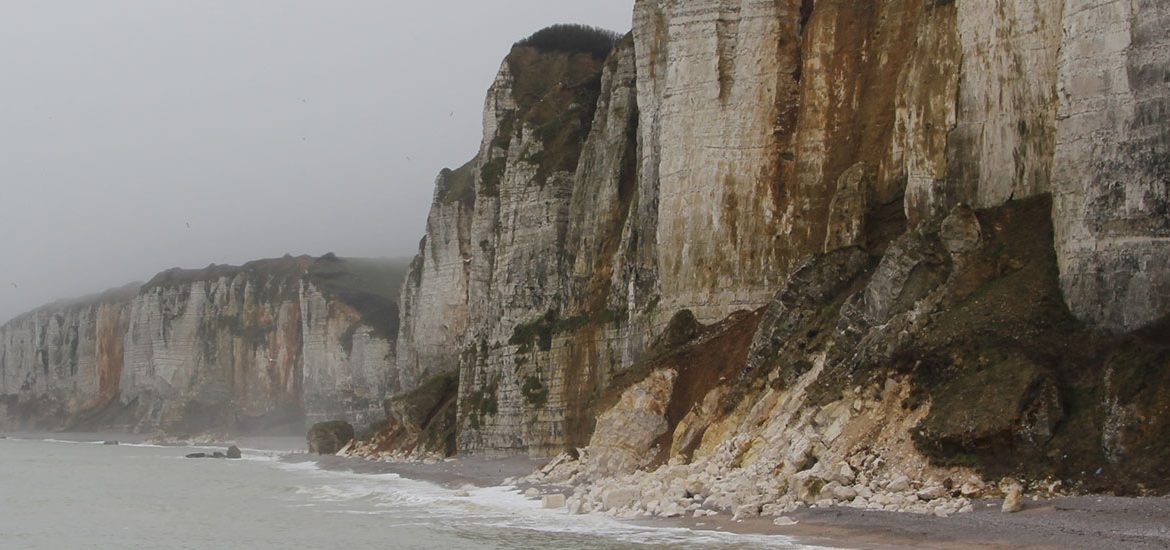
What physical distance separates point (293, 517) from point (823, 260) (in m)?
15.0

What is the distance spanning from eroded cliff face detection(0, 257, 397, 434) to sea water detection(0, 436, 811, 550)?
3973 centimetres

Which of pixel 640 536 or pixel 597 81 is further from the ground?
pixel 597 81

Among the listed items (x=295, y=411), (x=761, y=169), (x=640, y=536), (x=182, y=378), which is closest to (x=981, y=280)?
(x=640, y=536)

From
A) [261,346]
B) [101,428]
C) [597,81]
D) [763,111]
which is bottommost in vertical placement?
[101,428]

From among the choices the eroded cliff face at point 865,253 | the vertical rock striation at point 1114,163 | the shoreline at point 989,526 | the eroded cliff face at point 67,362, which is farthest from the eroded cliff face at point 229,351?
the vertical rock striation at point 1114,163

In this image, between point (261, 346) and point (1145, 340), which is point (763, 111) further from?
point (261, 346)

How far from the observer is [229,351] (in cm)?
12050

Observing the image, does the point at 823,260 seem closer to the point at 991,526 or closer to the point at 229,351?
the point at 991,526

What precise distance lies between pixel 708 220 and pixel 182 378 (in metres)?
92.8

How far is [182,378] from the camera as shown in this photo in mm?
120812

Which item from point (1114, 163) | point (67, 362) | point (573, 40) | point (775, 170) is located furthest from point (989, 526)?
point (67, 362)

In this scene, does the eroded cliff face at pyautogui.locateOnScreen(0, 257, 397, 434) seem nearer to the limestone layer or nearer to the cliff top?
the cliff top

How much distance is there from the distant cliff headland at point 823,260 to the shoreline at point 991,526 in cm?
55

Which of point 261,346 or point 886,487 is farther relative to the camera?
point 261,346
